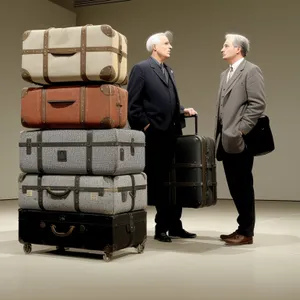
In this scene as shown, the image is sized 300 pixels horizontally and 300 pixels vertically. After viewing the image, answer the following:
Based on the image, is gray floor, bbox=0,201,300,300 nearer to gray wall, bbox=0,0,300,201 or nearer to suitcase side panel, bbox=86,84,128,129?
suitcase side panel, bbox=86,84,128,129

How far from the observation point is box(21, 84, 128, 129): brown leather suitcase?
10.8 feet

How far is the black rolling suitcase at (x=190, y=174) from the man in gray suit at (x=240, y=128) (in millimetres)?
124

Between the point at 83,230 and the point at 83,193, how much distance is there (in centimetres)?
21

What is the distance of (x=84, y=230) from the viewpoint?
10.9 feet

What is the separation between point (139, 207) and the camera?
355 centimetres

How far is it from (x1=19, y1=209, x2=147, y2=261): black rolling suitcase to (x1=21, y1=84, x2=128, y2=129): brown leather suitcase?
1.70 feet

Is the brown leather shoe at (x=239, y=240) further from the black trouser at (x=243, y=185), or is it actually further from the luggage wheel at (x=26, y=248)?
the luggage wheel at (x=26, y=248)

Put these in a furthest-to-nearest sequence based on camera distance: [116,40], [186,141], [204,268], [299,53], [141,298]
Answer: [299,53], [186,141], [116,40], [204,268], [141,298]

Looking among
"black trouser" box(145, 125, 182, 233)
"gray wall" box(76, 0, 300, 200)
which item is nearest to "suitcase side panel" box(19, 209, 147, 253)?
"black trouser" box(145, 125, 182, 233)

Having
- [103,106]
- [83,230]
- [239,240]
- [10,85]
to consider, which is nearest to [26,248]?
[83,230]

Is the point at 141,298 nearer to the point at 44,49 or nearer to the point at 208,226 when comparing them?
the point at 44,49

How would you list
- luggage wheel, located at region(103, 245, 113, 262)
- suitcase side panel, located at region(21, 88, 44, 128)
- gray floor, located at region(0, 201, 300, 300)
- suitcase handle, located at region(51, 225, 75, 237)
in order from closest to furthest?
gray floor, located at region(0, 201, 300, 300) < luggage wheel, located at region(103, 245, 113, 262) < suitcase handle, located at region(51, 225, 75, 237) < suitcase side panel, located at region(21, 88, 44, 128)

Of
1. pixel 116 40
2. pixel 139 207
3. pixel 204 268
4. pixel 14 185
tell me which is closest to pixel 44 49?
pixel 116 40

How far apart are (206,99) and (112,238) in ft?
17.4
